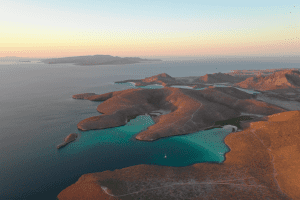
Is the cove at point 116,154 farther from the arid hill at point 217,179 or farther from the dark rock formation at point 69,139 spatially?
the arid hill at point 217,179

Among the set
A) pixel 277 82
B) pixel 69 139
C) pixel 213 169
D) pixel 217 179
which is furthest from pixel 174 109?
pixel 277 82

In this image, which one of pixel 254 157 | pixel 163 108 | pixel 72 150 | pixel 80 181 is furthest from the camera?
pixel 163 108

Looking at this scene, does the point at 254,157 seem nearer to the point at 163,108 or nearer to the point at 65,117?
the point at 163,108

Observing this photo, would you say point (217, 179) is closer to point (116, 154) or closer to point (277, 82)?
point (116, 154)

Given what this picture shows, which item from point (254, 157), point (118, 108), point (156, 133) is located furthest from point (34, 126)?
point (254, 157)

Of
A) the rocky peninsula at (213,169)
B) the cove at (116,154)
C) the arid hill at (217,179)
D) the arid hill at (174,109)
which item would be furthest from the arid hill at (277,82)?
the arid hill at (217,179)

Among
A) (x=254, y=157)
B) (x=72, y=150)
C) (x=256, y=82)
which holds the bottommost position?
(x=72, y=150)
